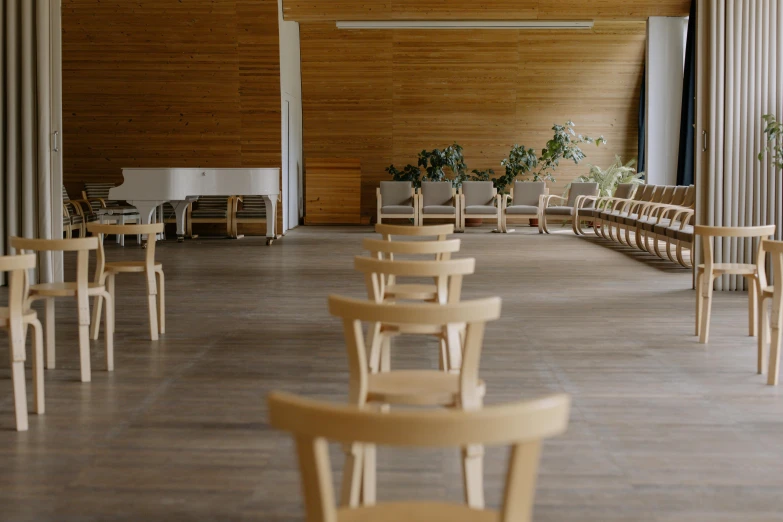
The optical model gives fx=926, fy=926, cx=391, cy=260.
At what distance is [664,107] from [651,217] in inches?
199

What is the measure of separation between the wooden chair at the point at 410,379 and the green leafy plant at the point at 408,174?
537 inches

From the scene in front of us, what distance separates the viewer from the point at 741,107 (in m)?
7.50

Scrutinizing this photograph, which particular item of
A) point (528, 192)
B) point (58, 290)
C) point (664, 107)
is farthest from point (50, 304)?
point (664, 107)

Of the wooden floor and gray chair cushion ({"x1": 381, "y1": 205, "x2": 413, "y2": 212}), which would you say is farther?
gray chair cushion ({"x1": 381, "y1": 205, "x2": 413, "y2": 212})

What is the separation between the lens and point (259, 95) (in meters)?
14.1

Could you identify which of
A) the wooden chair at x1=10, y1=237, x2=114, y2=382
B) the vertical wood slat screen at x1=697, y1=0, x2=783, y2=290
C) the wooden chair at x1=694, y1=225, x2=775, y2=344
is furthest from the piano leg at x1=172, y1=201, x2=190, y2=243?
the wooden chair at x1=694, y1=225, x2=775, y2=344

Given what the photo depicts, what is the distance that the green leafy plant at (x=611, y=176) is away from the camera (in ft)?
52.9

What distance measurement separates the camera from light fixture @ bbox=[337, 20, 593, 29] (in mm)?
15977

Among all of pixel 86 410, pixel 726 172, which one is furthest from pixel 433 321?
pixel 726 172

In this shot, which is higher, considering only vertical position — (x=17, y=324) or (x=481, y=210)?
(x=481, y=210)

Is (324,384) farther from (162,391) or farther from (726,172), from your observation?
(726,172)

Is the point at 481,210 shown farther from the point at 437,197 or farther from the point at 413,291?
the point at 413,291

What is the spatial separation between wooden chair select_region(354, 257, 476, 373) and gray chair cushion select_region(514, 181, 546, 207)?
10.6 m

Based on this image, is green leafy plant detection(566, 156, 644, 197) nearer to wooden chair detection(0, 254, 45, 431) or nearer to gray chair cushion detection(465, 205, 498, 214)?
gray chair cushion detection(465, 205, 498, 214)
